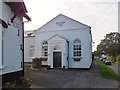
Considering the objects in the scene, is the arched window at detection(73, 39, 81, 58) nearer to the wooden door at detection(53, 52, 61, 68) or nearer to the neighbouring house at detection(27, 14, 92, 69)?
the neighbouring house at detection(27, 14, 92, 69)

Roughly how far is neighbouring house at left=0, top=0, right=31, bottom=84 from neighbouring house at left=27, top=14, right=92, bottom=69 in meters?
7.48

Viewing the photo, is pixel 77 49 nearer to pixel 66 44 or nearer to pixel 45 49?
pixel 66 44

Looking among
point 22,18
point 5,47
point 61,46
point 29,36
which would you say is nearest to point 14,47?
point 5,47

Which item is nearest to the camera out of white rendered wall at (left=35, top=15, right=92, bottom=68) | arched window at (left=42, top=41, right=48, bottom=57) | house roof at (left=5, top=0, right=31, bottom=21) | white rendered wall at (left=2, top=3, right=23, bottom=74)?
white rendered wall at (left=2, top=3, right=23, bottom=74)

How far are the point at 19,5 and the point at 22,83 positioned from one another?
198 inches

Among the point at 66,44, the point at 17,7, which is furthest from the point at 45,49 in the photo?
the point at 17,7

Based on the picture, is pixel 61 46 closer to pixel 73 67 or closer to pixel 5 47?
pixel 73 67

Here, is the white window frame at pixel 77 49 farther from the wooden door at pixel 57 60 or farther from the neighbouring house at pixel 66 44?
the wooden door at pixel 57 60

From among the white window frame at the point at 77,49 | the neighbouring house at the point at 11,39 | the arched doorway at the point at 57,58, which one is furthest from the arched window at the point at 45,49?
the neighbouring house at the point at 11,39

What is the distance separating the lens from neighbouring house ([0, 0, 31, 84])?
624 cm

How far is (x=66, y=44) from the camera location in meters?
15.2

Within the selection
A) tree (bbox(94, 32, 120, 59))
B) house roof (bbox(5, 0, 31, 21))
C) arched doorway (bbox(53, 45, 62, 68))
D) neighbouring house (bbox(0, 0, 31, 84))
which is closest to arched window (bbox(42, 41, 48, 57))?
arched doorway (bbox(53, 45, 62, 68))

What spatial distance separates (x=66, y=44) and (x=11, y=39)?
29.6 feet

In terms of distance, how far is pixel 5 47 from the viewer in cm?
650
